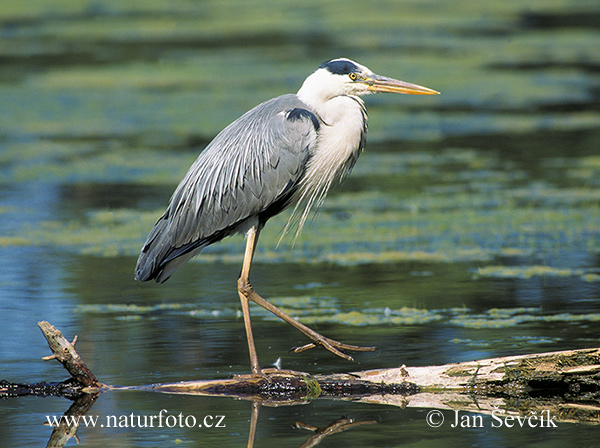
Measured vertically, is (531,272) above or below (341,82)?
below

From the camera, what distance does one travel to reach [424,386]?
19.2ft

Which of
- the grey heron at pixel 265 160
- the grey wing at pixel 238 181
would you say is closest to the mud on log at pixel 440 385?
the grey heron at pixel 265 160

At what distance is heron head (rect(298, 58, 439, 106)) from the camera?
22.9ft

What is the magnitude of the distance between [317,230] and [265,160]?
3621 millimetres

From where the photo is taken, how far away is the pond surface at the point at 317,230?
21.2 ft

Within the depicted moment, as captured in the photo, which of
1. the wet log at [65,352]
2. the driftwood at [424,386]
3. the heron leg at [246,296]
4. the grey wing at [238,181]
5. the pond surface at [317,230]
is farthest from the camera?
the grey wing at [238,181]

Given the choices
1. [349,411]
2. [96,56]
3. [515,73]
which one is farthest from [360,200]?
[96,56]

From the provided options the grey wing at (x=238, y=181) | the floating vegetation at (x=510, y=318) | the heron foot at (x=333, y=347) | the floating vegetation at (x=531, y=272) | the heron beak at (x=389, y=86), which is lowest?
the floating vegetation at (x=510, y=318)

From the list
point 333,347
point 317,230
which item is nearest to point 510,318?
point 333,347

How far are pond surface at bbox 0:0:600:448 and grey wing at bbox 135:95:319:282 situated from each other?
0.63 meters

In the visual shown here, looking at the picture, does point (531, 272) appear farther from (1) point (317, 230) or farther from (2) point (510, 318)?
(1) point (317, 230)

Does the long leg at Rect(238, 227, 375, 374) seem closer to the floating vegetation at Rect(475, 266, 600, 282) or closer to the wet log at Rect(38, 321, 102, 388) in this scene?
the wet log at Rect(38, 321, 102, 388)

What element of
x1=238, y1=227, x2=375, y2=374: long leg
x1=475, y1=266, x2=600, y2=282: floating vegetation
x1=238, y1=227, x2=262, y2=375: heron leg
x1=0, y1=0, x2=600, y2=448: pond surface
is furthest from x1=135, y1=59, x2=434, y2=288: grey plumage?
x1=475, y1=266, x2=600, y2=282: floating vegetation

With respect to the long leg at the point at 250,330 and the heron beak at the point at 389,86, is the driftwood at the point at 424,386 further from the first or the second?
the heron beak at the point at 389,86
